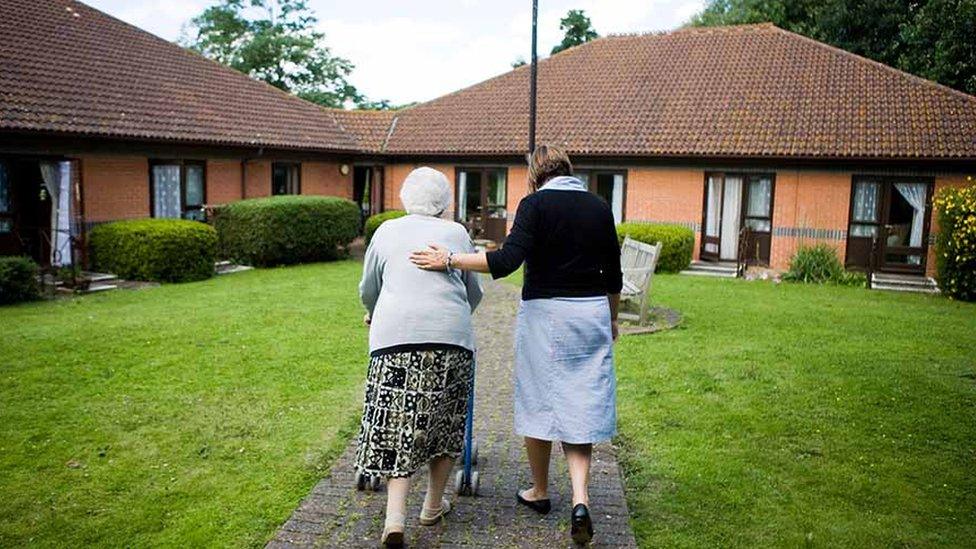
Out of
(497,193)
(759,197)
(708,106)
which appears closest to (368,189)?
(497,193)

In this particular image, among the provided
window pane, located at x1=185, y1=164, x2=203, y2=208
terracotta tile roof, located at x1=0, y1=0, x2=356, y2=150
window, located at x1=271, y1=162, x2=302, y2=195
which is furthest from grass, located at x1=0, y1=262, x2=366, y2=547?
window, located at x1=271, y1=162, x2=302, y2=195

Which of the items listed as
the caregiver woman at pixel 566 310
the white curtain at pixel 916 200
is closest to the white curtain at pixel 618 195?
the white curtain at pixel 916 200

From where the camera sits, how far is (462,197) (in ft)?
75.4

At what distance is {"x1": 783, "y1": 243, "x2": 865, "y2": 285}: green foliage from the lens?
55.6 ft

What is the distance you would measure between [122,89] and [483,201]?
10.0 m

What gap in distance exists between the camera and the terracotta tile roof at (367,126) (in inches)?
939

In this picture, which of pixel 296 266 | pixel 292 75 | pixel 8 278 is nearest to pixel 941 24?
pixel 296 266

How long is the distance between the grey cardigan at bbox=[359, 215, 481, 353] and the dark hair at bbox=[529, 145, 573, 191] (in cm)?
52

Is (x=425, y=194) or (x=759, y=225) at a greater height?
(x=425, y=194)

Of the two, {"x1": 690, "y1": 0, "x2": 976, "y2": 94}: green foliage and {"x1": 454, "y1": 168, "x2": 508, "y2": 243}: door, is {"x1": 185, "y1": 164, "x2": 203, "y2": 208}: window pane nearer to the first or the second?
{"x1": 454, "y1": 168, "x2": 508, "y2": 243}: door

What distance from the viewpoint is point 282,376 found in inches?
289

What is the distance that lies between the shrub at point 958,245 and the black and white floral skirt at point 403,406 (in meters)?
13.4

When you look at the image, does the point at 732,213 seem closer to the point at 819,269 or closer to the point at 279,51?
the point at 819,269

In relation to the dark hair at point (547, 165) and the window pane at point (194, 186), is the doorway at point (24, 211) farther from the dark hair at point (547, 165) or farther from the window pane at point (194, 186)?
the dark hair at point (547, 165)
